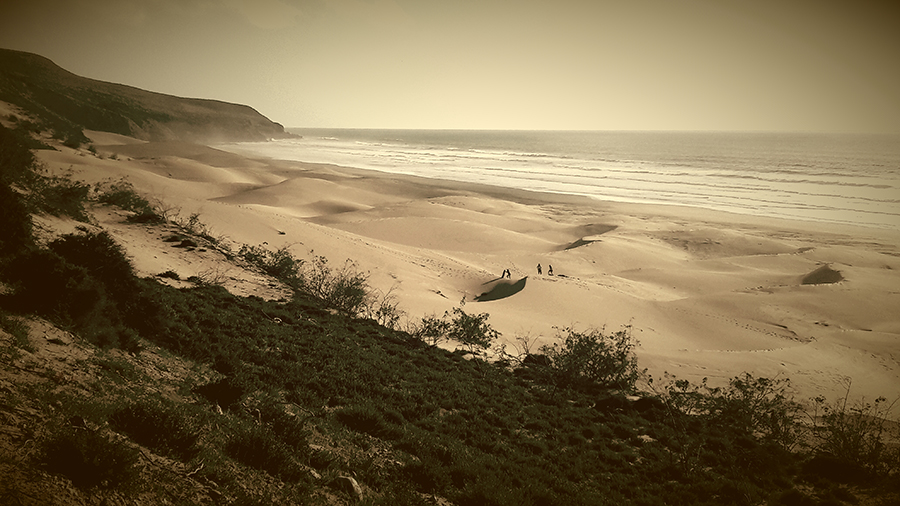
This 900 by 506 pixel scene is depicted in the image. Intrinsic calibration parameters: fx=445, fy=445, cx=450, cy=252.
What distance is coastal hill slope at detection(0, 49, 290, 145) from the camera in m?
45.0

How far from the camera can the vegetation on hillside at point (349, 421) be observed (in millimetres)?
4625

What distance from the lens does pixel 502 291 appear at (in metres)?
20.2

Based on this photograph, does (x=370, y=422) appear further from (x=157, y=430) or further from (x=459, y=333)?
(x=459, y=333)

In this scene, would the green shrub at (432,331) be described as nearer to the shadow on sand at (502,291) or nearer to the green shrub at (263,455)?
the shadow on sand at (502,291)

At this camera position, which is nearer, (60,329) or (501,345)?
(60,329)

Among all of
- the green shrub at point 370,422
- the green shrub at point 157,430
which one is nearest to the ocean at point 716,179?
the green shrub at point 370,422

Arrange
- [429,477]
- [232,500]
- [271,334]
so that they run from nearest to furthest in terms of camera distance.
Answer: [232,500], [429,477], [271,334]

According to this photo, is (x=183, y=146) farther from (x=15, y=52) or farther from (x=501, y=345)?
(x=501, y=345)

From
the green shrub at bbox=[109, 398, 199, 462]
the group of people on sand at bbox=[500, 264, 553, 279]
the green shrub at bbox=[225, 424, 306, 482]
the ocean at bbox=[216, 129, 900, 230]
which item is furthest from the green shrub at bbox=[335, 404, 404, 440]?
the ocean at bbox=[216, 129, 900, 230]

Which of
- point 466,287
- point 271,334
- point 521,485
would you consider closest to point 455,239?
point 466,287

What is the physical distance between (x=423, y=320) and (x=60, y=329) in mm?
9075

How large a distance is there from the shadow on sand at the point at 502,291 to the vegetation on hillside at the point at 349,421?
7.43 metres

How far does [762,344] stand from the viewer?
16234 millimetres

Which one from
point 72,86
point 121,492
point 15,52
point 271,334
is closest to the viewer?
point 121,492
